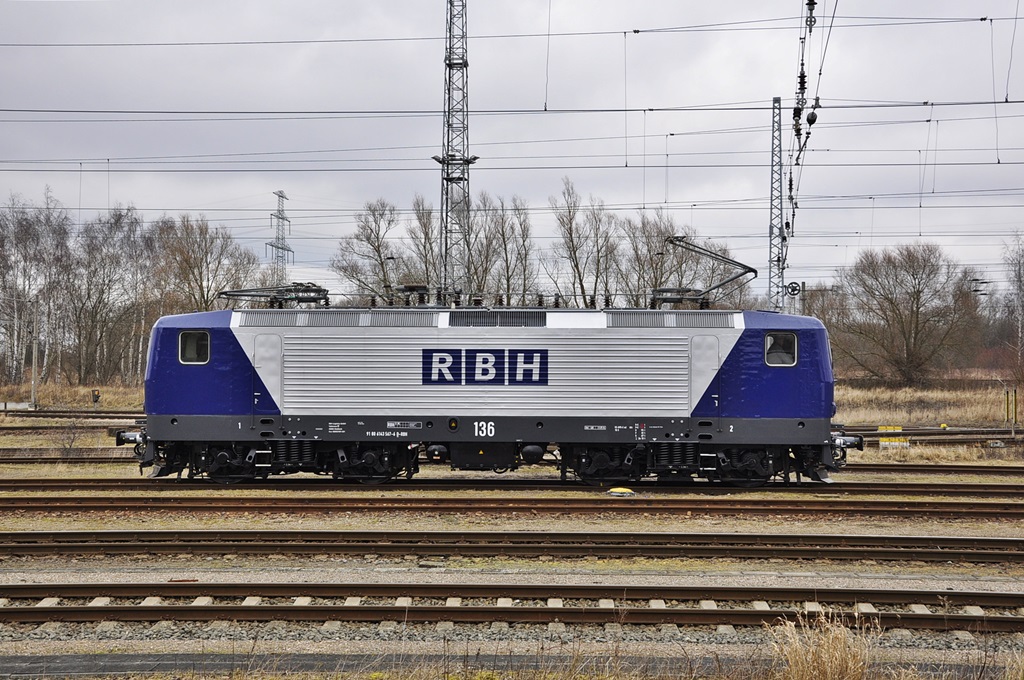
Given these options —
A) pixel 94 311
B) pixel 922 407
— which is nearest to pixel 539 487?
pixel 922 407

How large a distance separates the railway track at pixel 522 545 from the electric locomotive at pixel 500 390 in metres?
4.65

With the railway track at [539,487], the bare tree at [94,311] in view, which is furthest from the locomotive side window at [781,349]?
the bare tree at [94,311]

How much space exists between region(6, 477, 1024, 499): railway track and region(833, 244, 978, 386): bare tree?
29.2 meters

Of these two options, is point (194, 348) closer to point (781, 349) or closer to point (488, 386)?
point (488, 386)

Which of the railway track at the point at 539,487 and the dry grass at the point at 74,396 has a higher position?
the dry grass at the point at 74,396

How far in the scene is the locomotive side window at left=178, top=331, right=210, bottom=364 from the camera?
16.9 metres

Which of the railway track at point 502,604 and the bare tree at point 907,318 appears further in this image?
the bare tree at point 907,318

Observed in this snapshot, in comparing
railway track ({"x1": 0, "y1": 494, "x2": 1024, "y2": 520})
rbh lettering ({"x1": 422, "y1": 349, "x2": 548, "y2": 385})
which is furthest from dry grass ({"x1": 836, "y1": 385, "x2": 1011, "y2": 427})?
rbh lettering ({"x1": 422, "y1": 349, "x2": 548, "y2": 385})

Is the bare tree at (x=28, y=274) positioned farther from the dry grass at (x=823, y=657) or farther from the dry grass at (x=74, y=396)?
the dry grass at (x=823, y=657)

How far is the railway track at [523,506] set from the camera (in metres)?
14.4

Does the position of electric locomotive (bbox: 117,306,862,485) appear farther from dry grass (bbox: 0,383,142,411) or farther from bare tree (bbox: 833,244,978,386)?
bare tree (bbox: 833,244,978,386)

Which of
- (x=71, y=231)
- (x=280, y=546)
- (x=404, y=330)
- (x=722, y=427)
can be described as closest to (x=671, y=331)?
(x=722, y=427)

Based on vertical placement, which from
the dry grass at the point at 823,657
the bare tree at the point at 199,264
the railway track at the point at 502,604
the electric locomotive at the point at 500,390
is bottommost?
the railway track at the point at 502,604

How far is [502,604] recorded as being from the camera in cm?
911
